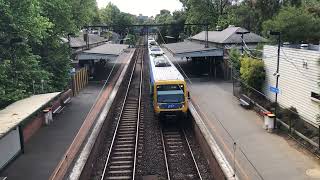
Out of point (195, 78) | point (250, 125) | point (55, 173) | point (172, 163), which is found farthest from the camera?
point (195, 78)

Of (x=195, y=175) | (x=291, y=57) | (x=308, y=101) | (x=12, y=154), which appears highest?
(x=291, y=57)

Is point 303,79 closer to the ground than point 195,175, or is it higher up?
higher up

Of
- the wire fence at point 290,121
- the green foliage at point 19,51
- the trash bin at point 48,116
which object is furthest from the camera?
the trash bin at point 48,116

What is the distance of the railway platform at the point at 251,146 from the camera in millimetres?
15180

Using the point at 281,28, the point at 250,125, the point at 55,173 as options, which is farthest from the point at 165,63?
the point at 55,173

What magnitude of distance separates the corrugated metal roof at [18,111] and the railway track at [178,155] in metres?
5.91

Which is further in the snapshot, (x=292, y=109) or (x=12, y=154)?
(x=292, y=109)

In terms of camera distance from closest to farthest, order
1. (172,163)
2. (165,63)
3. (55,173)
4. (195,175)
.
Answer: (55,173) → (195,175) → (172,163) → (165,63)

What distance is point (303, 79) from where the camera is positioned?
20469 millimetres

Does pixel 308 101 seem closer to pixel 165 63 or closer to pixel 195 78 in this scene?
pixel 165 63

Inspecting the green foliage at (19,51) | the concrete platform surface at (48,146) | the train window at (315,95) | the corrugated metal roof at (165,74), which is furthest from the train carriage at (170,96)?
the train window at (315,95)

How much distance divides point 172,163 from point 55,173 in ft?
18.2

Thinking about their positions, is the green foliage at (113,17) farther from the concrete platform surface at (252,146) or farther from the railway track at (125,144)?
the concrete platform surface at (252,146)

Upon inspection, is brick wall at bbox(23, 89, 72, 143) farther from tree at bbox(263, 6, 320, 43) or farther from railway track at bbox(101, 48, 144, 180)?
tree at bbox(263, 6, 320, 43)
